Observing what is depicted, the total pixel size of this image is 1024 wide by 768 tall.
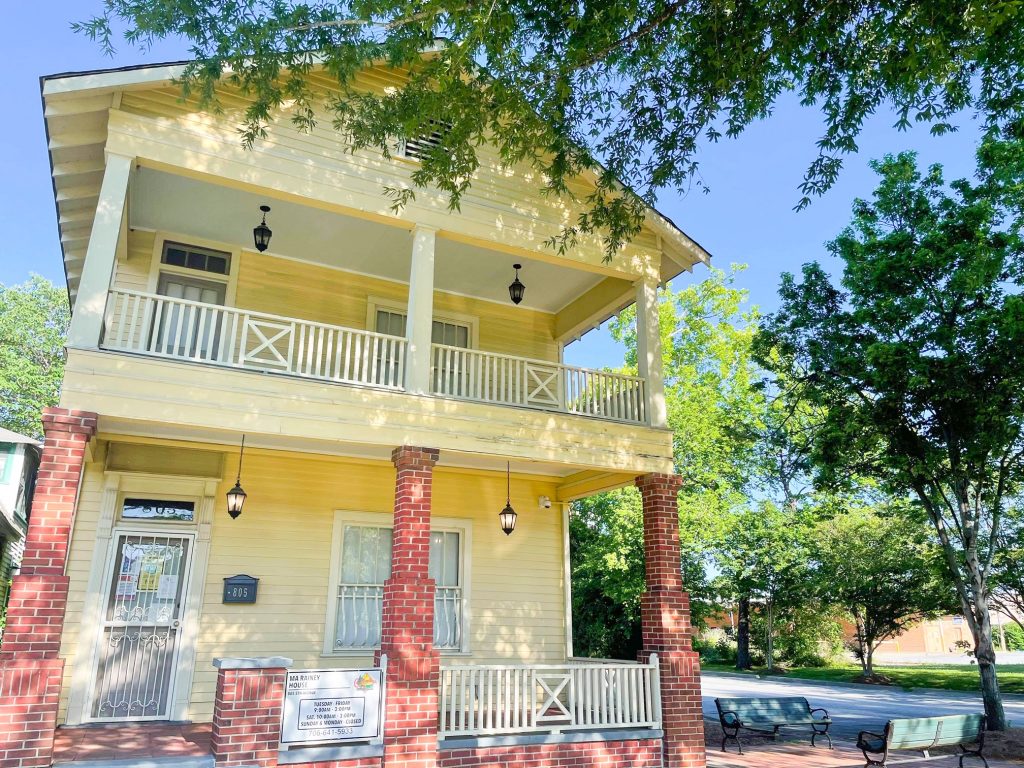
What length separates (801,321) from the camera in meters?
14.0

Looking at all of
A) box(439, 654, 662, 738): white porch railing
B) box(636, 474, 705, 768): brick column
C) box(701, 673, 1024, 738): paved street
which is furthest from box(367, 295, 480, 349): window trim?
box(701, 673, 1024, 738): paved street

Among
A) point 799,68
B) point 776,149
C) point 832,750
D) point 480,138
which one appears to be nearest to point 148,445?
point 480,138

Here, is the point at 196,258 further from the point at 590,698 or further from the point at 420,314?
the point at 590,698

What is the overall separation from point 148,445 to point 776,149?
14.8 m

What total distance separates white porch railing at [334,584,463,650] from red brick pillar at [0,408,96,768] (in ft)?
13.1

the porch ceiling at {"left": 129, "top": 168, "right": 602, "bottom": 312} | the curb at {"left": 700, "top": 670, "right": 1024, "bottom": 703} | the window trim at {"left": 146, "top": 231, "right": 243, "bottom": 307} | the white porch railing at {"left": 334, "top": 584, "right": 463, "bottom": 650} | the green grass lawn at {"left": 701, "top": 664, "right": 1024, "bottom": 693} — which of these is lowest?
the curb at {"left": 700, "top": 670, "right": 1024, "bottom": 703}

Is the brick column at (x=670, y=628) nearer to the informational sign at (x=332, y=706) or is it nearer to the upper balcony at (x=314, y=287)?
the upper balcony at (x=314, y=287)

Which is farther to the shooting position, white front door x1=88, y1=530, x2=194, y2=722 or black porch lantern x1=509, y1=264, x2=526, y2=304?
black porch lantern x1=509, y1=264, x2=526, y2=304

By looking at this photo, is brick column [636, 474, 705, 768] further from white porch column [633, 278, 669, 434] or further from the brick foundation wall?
white porch column [633, 278, 669, 434]

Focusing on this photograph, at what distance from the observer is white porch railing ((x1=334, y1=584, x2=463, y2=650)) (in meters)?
9.92

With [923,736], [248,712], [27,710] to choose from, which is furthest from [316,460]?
[923,736]

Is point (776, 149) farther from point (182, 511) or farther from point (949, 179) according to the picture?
point (182, 511)

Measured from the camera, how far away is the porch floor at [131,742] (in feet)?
22.5

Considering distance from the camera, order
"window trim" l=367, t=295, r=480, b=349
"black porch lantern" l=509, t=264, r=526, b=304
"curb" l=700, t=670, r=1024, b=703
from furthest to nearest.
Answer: "curb" l=700, t=670, r=1024, b=703, "window trim" l=367, t=295, r=480, b=349, "black porch lantern" l=509, t=264, r=526, b=304
